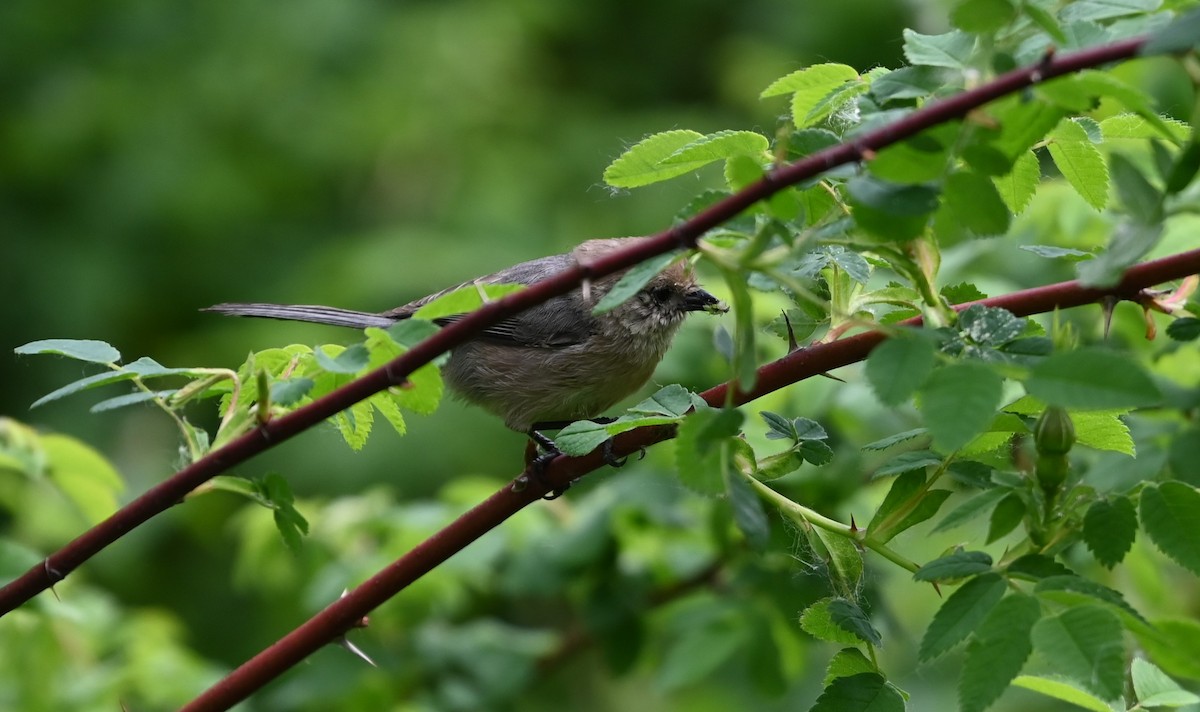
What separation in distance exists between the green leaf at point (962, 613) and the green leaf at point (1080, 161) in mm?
699

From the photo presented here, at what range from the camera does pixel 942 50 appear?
170 centimetres

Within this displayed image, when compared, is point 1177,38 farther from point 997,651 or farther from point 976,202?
point 997,651

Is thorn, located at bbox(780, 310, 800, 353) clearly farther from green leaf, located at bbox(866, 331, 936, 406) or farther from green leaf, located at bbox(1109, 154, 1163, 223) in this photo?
green leaf, located at bbox(1109, 154, 1163, 223)

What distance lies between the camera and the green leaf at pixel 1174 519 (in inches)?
62.9

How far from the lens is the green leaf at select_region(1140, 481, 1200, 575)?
1.60 m

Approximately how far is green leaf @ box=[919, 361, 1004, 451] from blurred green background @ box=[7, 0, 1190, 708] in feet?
20.3

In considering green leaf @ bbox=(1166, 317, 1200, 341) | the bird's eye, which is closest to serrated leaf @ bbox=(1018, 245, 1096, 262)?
green leaf @ bbox=(1166, 317, 1200, 341)

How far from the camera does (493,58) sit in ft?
29.3

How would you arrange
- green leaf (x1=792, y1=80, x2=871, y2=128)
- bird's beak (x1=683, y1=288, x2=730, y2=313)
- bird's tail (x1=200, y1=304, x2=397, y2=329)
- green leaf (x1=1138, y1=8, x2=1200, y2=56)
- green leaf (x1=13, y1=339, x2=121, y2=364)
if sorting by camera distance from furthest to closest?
bird's beak (x1=683, y1=288, x2=730, y2=313)
bird's tail (x1=200, y1=304, x2=397, y2=329)
green leaf (x1=13, y1=339, x2=121, y2=364)
green leaf (x1=792, y1=80, x2=871, y2=128)
green leaf (x1=1138, y1=8, x2=1200, y2=56)

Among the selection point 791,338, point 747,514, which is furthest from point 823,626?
point 791,338

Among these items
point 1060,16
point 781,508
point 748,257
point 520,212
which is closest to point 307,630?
point 781,508

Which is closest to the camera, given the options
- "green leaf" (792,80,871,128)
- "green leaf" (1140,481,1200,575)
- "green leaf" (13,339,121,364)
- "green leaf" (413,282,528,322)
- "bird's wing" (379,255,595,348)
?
"green leaf" (1140,481,1200,575)

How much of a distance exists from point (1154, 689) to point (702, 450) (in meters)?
0.89

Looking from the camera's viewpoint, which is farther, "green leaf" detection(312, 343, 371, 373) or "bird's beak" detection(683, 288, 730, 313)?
"bird's beak" detection(683, 288, 730, 313)
